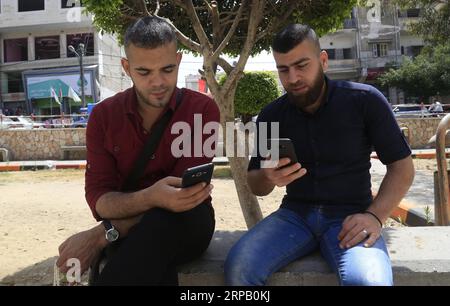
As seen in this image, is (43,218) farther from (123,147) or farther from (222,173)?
(222,173)

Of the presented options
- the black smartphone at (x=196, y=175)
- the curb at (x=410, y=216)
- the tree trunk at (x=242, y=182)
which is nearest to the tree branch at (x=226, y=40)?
the tree trunk at (x=242, y=182)

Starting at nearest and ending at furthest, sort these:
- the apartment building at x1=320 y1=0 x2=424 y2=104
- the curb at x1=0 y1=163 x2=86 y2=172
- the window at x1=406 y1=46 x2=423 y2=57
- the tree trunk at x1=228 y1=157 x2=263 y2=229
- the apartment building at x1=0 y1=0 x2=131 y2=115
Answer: the tree trunk at x1=228 y1=157 x2=263 y2=229
the curb at x1=0 y1=163 x2=86 y2=172
the apartment building at x1=0 y1=0 x2=131 y2=115
the apartment building at x1=320 y1=0 x2=424 y2=104
the window at x1=406 y1=46 x2=423 y2=57

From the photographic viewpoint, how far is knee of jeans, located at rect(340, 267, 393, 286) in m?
1.73

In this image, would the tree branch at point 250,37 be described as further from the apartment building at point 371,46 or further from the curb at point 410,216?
the apartment building at point 371,46

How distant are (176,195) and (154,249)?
9.1 inches

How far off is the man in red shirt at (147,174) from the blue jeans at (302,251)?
Answer: 238 mm

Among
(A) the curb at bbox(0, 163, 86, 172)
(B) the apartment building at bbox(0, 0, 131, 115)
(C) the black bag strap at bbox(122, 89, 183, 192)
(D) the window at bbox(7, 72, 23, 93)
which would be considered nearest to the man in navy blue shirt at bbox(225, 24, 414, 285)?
(C) the black bag strap at bbox(122, 89, 183, 192)

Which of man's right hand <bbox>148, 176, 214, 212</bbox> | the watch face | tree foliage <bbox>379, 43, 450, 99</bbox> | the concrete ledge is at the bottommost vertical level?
the concrete ledge

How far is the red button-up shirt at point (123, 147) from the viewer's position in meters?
2.11

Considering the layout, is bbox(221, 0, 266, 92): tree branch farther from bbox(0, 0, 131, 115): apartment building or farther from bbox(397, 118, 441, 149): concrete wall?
bbox(0, 0, 131, 115): apartment building

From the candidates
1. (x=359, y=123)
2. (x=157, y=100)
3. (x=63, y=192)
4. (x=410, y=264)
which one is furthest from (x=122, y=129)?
(x=63, y=192)

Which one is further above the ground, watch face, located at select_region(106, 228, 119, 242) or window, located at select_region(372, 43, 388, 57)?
window, located at select_region(372, 43, 388, 57)

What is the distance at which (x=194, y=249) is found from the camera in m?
2.08

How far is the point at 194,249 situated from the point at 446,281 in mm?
1215
